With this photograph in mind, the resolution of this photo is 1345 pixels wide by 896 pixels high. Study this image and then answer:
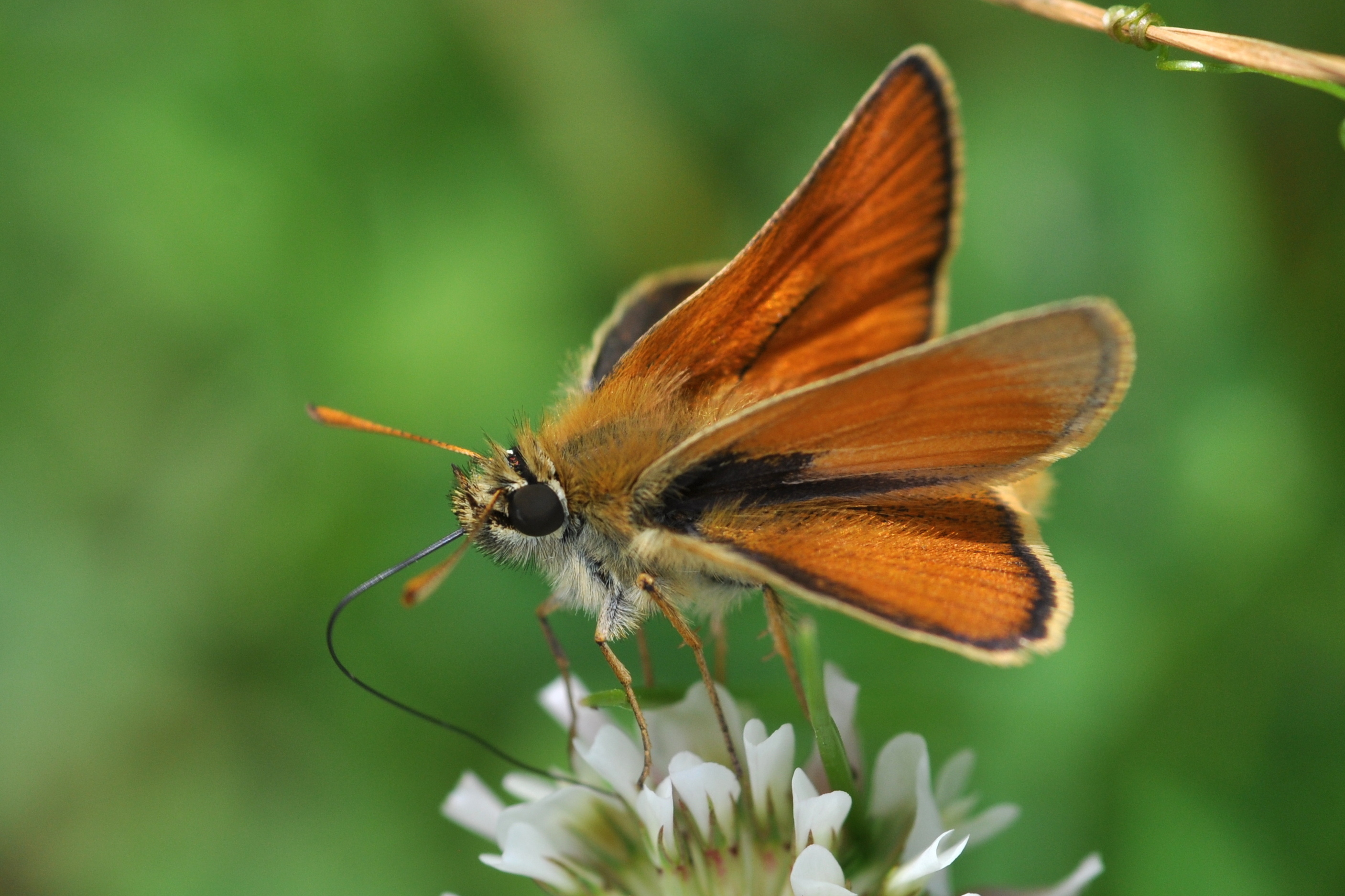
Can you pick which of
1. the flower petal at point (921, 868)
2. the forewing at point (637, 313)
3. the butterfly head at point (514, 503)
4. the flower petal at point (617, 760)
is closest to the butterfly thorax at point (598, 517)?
the butterfly head at point (514, 503)

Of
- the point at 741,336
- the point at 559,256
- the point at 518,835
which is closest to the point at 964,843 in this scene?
the point at 518,835

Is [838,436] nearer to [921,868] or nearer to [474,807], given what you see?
[921,868]

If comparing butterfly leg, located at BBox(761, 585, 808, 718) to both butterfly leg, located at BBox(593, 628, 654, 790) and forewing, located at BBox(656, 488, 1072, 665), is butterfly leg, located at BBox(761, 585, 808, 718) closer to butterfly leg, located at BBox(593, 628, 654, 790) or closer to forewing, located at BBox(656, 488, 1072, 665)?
forewing, located at BBox(656, 488, 1072, 665)

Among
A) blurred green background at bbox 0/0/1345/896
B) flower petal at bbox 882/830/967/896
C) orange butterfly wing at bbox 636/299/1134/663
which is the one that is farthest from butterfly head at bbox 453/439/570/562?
blurred green background at bbox 0/0/1345/896

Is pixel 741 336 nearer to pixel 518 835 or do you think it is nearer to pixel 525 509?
pixel 525 509

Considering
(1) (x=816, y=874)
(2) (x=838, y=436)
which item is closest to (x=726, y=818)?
→ (1) (x=816, y=874)

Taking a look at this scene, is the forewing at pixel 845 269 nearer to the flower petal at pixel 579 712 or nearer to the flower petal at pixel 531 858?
the flower petal at pixel 579 712

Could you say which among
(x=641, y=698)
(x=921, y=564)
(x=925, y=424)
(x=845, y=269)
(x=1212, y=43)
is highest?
(x=1212, y=43)
